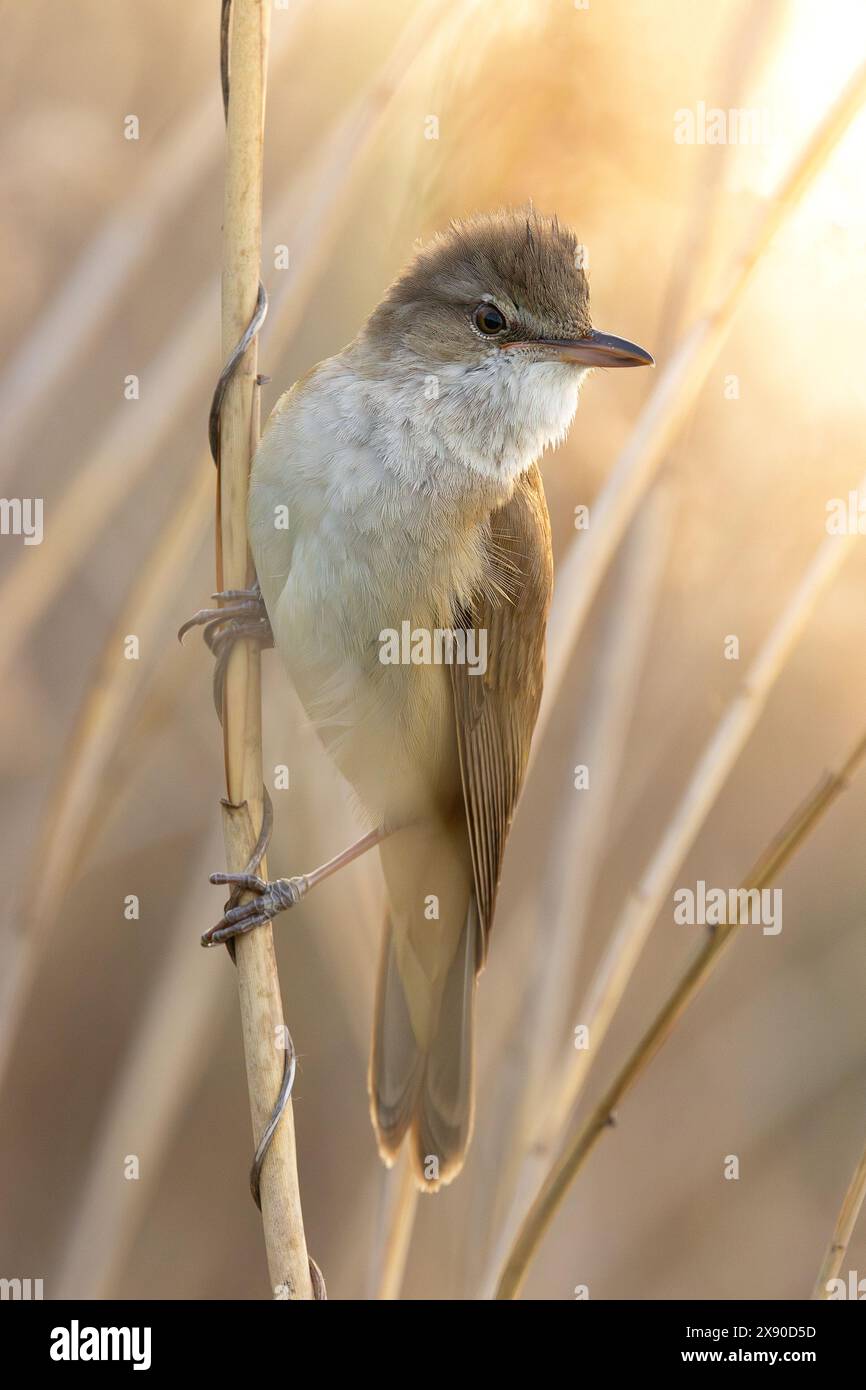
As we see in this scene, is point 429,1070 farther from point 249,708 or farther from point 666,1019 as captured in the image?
point 249,708

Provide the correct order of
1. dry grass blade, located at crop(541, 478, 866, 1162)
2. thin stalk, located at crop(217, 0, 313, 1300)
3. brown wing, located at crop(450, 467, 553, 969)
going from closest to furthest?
thin stalk, located at crop(217, 0, 313, 1300) → dry grass blade, located at crop(541, 478, 866, 1162) → brown wing, located at crop(450, 467, 553, 969)

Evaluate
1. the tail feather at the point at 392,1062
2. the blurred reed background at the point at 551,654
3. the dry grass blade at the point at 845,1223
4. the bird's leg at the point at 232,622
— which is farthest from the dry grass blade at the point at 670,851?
the bird's leg at the point at 232,622

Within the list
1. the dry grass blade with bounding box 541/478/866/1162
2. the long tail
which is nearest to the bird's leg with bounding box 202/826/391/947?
the long tail

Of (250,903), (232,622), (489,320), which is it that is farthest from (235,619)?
(489,320)

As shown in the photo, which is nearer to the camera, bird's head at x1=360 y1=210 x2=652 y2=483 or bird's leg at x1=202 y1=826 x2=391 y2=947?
bird's leg at x1=202 y1=826 x2=391 y2=947

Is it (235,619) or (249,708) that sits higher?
(235,619)

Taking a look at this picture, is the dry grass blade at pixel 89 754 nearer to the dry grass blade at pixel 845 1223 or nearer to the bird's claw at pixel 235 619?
the bird's claw at pixel 235 619

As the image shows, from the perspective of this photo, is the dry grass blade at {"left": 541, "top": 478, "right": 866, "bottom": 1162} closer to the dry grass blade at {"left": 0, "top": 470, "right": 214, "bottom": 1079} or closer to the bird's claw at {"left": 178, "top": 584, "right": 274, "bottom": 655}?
the bird's claw at {"left": 178, "top": 584, "right": 274, "bottom": 655}
